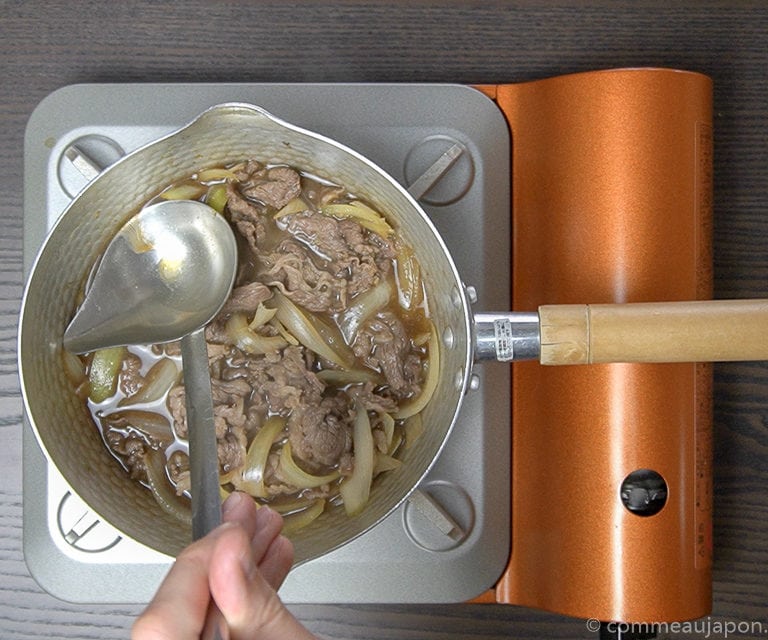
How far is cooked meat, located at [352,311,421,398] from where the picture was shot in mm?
707

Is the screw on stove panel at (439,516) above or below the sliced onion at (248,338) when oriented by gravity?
below

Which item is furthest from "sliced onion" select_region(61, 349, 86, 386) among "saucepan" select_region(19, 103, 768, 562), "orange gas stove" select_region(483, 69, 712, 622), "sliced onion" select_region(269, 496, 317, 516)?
"orange gas stove" select_region(483, 69, 712, 622)

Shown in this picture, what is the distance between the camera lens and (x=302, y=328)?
0.72m

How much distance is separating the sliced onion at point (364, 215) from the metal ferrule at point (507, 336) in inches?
6.9

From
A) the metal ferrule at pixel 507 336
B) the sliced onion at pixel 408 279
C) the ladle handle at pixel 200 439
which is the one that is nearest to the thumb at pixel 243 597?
the ladle handle at pixel 200 439

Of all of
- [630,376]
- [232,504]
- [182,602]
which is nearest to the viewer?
[182,602]

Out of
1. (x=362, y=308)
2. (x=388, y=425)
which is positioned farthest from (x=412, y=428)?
(x=362, y=308)

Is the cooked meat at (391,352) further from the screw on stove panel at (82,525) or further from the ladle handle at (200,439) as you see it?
the screw on stove panel at (82,525)

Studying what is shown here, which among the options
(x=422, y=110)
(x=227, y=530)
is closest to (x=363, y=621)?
(x=227, y=530)

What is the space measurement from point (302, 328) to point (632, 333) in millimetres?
308

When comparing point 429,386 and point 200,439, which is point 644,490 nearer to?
point 429,386

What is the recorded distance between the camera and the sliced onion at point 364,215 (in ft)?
2.35

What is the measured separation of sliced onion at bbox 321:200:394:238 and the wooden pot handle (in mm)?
204

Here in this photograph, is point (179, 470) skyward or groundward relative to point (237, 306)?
groundward
